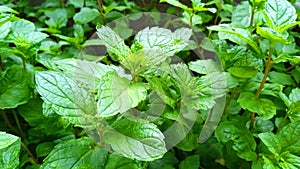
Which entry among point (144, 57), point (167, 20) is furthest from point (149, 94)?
point (167, 20)

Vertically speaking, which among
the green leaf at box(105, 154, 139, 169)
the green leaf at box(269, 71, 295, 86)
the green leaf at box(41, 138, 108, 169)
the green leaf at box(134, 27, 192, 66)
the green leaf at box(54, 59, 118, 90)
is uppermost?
the green leaf at box(134, 27, 192, 66)

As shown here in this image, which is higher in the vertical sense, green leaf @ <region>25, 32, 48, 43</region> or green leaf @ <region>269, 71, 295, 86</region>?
green leaf @ <region>25, 32, 48, 43</region>

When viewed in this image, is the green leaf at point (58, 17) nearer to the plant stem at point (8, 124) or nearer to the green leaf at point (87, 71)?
the plant stem at point (8, 124)

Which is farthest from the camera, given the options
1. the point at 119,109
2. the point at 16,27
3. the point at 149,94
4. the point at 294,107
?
the point at 16,27

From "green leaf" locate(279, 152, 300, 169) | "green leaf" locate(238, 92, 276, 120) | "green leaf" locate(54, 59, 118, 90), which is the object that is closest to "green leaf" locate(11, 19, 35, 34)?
"green leaf" locate(54, 59, 118, 90)

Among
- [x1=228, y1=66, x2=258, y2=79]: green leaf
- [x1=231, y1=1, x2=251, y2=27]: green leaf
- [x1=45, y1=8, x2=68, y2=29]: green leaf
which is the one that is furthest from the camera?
[x1=45, y1=8, x2=68, y2=29]: green leaf

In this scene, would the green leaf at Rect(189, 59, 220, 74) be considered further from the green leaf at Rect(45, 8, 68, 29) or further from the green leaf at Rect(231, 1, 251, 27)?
the green leaf at Rect(45, 8, 68, 29)

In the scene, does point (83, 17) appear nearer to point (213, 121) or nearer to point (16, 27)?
point (16, 27)

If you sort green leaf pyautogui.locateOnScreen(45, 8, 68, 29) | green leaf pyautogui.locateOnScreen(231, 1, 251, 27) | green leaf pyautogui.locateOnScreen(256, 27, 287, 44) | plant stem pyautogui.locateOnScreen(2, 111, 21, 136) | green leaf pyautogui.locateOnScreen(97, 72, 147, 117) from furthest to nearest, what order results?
1. green leaf pyautogui.locateOnScreen(45, 8, 68, 29)
2. green leaf pyautogui.locateOnScreen(231, 1, 251, 27)
3. plant stem pyautogui.locateOnScreen(2, 111, 21, 136)
4. green leaf pyautogui.locateOnScreen(256, 27, 287, 44)
5. green leaf pyautogui.locateOnScreen(97, 72, 147, 117)
